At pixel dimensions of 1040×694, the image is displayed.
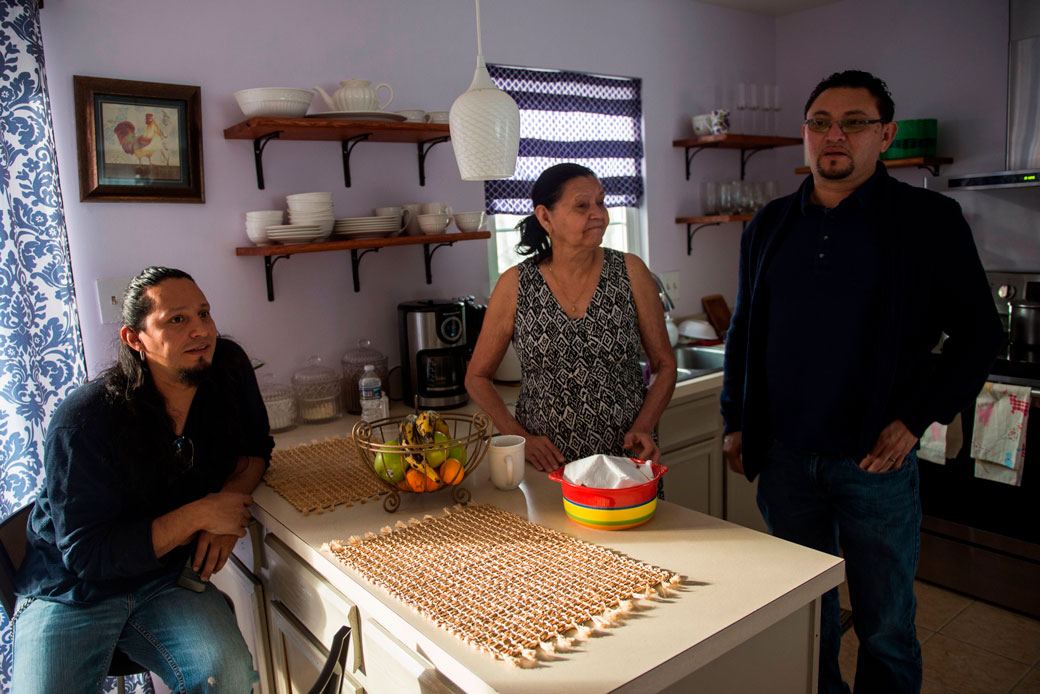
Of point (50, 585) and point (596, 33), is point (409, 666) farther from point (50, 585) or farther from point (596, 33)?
point (596, 33)

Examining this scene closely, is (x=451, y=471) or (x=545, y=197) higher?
(x=545, y=197)

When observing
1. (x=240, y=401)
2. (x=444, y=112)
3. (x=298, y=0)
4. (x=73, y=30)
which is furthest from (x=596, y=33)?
(x=240, y=401)

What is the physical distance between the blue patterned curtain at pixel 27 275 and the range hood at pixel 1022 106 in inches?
129

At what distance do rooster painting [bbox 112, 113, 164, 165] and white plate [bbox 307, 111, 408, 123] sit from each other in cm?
44

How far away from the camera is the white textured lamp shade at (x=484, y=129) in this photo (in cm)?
157

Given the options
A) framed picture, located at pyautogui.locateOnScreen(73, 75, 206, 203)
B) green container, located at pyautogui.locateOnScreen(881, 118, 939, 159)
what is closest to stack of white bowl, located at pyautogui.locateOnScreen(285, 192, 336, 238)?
framed picture, located at pyautogui.locateOnScreen(73, 75, 206, 203)

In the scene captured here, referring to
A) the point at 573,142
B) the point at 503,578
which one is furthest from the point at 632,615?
the point at 573,142

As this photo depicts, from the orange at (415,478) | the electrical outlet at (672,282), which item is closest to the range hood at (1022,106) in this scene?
the electrical outlet at (672,282)

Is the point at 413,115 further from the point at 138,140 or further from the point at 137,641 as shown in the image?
the point at 137,641

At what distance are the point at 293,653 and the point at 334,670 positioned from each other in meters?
0.73

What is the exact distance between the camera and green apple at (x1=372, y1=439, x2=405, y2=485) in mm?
1597

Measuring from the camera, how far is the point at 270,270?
246cm

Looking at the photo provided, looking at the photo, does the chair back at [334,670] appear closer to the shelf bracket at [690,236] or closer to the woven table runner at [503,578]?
the woven table runner at [503,578]

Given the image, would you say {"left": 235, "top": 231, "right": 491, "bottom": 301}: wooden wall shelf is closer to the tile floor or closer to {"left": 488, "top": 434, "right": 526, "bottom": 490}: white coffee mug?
{"left": 488, "top": 434, "right": 526, "bottom": 490}: white coffee mug
